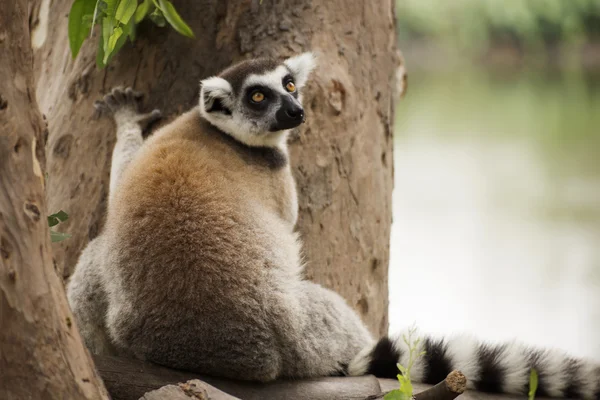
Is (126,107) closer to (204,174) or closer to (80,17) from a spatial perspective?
(80,17)

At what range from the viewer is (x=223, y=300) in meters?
2.34

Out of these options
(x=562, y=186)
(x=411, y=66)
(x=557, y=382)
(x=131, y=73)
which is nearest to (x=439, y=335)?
(x=557, y=382)

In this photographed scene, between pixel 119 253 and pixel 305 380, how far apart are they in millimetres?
759

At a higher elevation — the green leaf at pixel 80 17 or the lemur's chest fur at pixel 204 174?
the green leaf at pixel 80 17

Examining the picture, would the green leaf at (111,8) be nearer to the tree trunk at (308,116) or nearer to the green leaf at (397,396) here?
the tree trunk at (308,116)

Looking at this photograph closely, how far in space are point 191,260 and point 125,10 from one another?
835 mm

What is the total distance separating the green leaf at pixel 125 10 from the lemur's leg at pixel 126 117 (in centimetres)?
80

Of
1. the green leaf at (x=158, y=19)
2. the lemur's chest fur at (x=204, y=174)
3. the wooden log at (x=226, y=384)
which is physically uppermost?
the green leaf at (x=158, y=19)

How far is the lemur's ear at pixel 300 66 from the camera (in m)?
3.01

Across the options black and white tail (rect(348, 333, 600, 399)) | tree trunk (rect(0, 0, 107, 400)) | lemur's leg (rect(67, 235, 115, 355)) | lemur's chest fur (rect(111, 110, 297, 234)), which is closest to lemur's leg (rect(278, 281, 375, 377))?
black and white tail (rect(348, 333, 600, 399))

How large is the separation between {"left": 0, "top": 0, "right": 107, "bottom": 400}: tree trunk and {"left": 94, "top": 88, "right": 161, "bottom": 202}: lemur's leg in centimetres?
135

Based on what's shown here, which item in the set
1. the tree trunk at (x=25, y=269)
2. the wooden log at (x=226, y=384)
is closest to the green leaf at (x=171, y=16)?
the tree trunk at (x=25, y=269)

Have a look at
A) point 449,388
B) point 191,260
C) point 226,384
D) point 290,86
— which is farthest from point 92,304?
point 449,388

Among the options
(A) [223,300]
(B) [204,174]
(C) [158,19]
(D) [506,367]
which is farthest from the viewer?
(C) [158,19]
